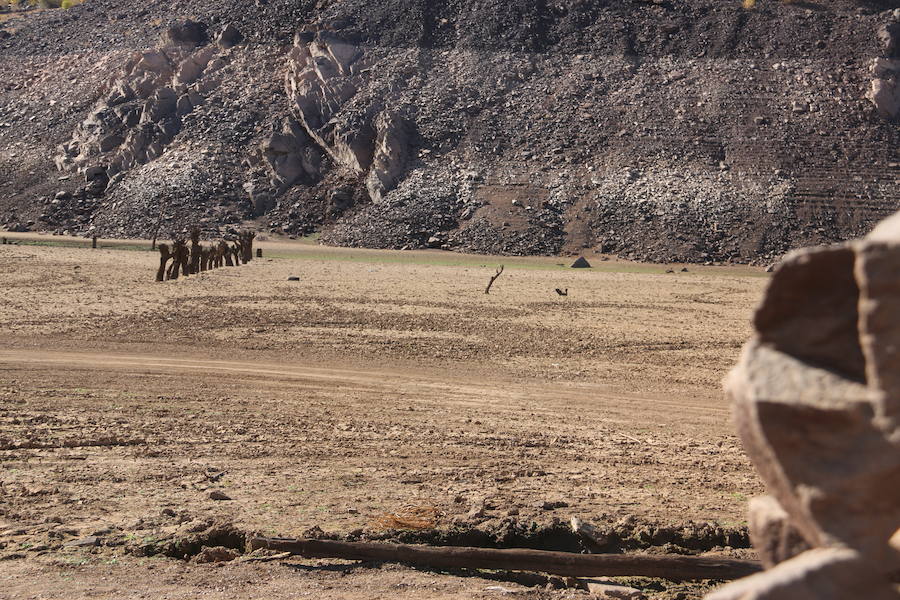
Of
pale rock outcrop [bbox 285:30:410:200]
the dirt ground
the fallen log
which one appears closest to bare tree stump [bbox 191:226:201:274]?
the dirt ground

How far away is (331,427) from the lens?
1157 centimetres

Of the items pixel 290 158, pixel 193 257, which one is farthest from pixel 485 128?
pixel 193 257

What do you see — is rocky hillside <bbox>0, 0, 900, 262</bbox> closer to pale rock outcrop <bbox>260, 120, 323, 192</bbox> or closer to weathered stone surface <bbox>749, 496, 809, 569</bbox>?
pale rock outcrop <bbox>260, 120, 323, 192</bbox>

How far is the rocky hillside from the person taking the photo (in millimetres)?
55531

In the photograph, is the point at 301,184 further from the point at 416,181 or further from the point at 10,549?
the point at 10,549

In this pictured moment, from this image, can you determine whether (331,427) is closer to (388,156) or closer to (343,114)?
(388,156)

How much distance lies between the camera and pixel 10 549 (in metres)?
7.43

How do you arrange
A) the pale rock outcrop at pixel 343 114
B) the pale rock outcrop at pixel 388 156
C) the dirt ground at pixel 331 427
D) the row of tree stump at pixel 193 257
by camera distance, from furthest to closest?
the pale rock outcrop at pixel 343 114, the pale rock outcrop at pixel 388 156, the row of tree stump at pixel 193 257, the dirt ground at pixel 331 427

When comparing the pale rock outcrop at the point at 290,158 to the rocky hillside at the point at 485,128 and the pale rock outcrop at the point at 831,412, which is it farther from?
the pale rock outcrop at the point at 831,412

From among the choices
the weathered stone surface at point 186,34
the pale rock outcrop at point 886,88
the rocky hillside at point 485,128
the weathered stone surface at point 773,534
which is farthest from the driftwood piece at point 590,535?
the weathered stone surface at point 186,34

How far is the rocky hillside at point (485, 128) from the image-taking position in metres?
55.5

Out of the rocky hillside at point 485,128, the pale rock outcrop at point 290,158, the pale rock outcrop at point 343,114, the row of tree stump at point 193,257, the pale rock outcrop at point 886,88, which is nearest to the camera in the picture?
the row of tree stump at point 193,257

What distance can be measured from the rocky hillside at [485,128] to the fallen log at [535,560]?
44.4 metres

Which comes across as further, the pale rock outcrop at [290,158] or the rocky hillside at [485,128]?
the pale rock outcrop at [290,158]
